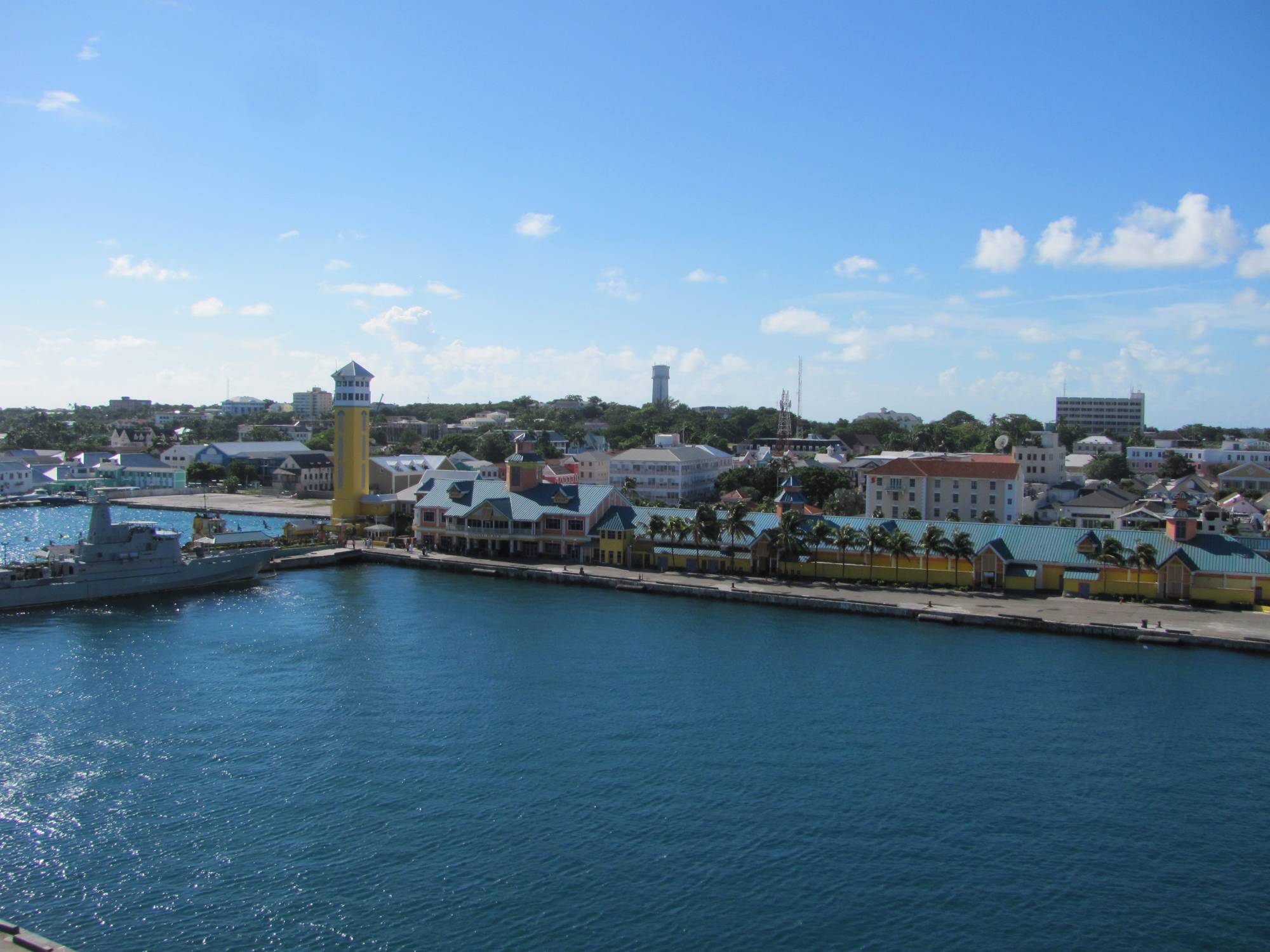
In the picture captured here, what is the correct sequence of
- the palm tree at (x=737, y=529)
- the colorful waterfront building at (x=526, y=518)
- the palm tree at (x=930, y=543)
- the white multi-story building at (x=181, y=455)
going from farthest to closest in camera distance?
1. the white multi-story building at (x=181, y=455)
2. the colorful waterfront building at (x=526, y=518)
3. the palm tree at (x=737, y=529)
4. the palm tree at (x=930, y=543)

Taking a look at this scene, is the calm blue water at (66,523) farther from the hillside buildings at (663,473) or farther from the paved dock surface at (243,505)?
the hillside buildings at (663,473)

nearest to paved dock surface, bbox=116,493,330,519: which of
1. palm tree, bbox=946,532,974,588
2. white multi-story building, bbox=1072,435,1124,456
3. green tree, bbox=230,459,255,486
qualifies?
green tree, bbox=230,459,255,486

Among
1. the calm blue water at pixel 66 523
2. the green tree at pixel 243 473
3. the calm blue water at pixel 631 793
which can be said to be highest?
the green tree at pixel 243 473

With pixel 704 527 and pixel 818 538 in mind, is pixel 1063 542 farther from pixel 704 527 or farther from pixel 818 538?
pixel 704 527

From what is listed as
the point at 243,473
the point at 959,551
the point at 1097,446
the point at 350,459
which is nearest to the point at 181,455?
the point at 243,473

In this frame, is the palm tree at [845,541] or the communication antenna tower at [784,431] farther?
the communication antenna tower at [784,431]

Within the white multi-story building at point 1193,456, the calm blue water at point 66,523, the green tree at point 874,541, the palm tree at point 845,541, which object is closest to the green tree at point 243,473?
the calm blue water at point 66,523

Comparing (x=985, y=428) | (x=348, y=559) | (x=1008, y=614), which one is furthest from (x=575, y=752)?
(x=985, y=428)

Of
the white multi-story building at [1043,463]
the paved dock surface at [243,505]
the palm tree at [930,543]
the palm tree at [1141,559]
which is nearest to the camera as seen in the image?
the palm tree at [1141,559]
